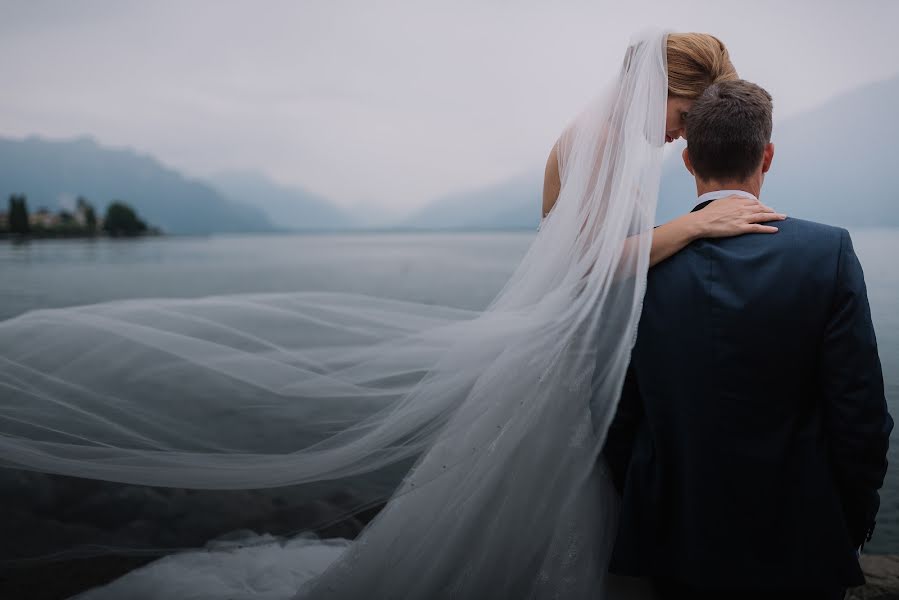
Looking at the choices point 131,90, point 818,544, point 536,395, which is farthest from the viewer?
point 131,90

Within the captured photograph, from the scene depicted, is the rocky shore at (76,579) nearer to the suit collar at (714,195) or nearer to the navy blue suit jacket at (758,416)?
the navy blue suit jacket at (758,416)

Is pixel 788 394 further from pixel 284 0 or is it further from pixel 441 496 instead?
pixel 284 0

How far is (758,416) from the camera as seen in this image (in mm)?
1453

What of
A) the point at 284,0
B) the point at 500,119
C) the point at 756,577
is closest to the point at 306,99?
the point at 500,119

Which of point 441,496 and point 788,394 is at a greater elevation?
point 788,394

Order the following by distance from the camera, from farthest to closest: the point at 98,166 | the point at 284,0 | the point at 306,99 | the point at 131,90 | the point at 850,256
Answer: the point at 98,166 → the point at 306,99 → the point at 131,90 → the point at 284,0 → the point at 850,256

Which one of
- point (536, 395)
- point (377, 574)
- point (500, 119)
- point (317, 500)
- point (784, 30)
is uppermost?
point (500, 119)

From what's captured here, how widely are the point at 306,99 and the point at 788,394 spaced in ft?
243

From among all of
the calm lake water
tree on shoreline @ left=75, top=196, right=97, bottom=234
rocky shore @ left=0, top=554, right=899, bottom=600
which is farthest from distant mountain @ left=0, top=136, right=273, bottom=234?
rocky shore @ left=0, top=554, right=899, bottom=600

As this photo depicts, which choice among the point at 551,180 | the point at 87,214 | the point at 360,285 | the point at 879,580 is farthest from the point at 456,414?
the point at 87,214

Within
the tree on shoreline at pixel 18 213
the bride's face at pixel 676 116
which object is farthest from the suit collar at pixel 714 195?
the tree on shoreline at pixel 18 213

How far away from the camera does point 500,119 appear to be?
2345 inches

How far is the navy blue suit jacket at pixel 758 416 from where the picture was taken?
1.37 m

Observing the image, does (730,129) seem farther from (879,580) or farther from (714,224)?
(879,580)
